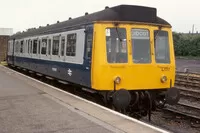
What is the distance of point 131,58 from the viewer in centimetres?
1022

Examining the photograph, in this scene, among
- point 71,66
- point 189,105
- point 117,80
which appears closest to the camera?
point 117,80

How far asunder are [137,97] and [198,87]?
28.7ft

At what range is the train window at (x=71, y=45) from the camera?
38.4ft

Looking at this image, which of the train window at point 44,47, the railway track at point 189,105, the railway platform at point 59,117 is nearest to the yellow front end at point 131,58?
the railway platform at point 59,117

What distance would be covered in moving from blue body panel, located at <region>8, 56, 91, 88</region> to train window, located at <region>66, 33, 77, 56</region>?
395mm

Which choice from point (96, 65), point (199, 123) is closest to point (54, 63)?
point (96, 65)

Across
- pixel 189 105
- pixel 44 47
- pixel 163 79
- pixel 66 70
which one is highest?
pixel 44 47

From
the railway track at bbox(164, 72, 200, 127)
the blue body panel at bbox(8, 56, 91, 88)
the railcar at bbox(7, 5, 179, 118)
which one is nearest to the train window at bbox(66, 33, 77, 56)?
the railcar at bbox(7, 5, 179, 118)

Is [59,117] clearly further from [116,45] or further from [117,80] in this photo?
[116,45]

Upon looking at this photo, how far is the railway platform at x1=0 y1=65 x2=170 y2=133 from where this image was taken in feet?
22.8

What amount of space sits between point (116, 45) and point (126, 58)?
46 cm

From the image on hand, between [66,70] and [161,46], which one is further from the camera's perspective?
[66,70]

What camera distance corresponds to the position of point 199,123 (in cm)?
1112

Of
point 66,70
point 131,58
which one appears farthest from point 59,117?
point 66,70
